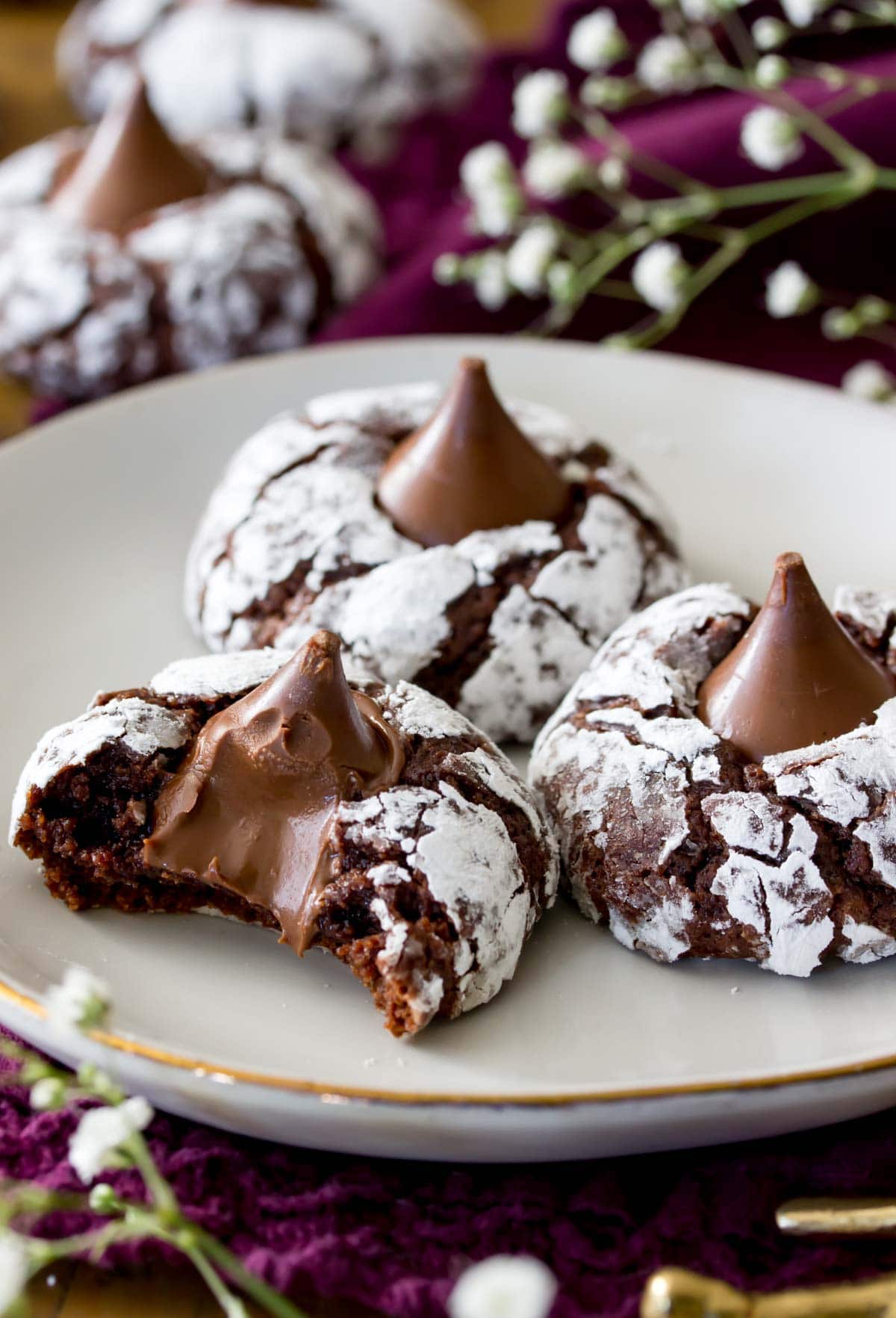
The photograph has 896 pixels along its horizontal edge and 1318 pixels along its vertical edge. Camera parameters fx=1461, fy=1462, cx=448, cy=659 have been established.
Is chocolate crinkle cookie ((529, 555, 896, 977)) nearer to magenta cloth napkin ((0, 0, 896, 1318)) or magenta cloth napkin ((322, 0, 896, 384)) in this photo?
magenta cloth napkin ((0, 0, 896, 1318))

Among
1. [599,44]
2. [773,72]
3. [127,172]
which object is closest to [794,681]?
[773,72]

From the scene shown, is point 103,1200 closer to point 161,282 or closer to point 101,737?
point 101,737

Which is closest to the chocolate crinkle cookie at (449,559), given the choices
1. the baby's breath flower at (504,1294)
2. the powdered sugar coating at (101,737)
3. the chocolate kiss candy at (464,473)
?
the chocolate kiss candy at (464,473)

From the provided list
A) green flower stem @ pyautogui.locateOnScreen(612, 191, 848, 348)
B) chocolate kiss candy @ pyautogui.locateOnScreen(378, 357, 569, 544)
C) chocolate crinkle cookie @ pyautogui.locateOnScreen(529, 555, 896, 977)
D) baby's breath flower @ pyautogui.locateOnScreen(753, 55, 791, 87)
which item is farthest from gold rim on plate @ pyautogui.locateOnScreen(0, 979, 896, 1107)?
green flower stem @ pyautogui.locateOnScreen(612, 191, 848, 348)

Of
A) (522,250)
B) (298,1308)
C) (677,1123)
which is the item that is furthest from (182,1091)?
(522,250)

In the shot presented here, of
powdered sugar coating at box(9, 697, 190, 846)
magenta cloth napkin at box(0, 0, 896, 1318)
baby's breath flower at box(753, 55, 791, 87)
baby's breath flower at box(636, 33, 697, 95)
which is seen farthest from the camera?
baby's breath flower at box(636, 33, 697, 95)

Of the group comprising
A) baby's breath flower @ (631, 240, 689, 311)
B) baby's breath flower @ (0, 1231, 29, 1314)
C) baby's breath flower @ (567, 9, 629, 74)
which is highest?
baby's breath flower @ (567, 9, 629, 74)
